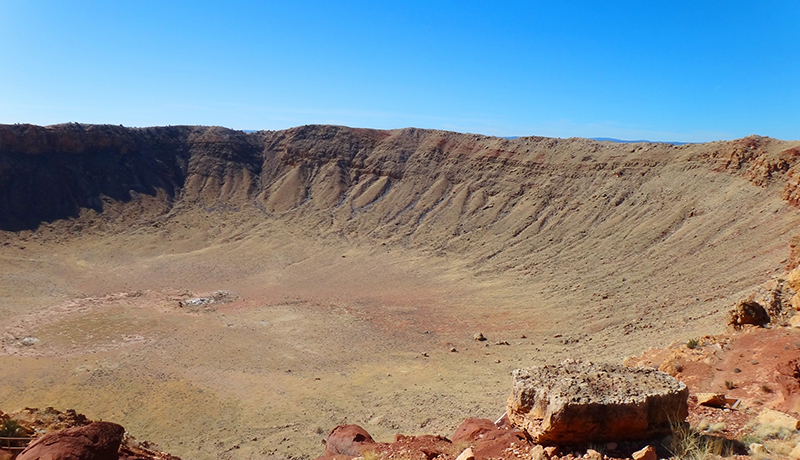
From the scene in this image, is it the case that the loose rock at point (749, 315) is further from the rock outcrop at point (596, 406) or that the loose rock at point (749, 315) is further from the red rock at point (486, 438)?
the red rock at point (486, 438)

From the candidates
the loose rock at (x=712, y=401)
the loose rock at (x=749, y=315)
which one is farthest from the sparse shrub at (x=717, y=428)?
the loose rock at (x=749, y=315)

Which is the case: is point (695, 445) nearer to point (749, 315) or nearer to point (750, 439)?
point (750, 439)

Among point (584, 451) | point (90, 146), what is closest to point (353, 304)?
point (584, 451)

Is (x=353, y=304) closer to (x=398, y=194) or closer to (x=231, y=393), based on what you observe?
(x=231, y=393)

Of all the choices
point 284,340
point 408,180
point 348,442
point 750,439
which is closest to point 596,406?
point 750,439

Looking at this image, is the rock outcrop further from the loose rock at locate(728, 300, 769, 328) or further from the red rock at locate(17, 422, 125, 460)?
the loose rock at locate(728, 300, 769, 328)

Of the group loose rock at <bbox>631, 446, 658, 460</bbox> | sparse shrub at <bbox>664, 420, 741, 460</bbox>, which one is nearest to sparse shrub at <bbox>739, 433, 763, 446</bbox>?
sparse shrub at <bbox>664, 420, 741, 460</bbox>
